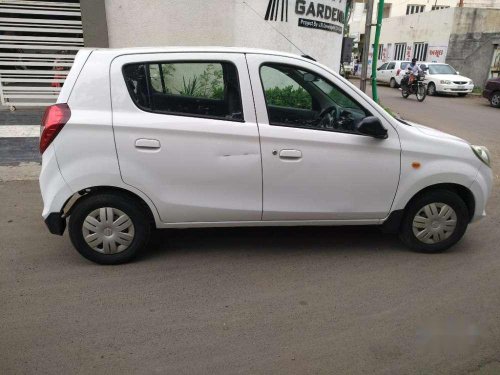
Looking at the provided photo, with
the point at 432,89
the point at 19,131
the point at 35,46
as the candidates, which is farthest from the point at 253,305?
the point at 432,89

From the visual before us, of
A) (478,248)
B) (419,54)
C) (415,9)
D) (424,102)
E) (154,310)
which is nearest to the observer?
(154,310)

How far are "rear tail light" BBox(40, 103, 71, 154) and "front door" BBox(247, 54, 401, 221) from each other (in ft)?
4.87

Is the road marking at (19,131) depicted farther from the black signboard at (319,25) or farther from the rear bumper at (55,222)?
the black signboard at (319,25)

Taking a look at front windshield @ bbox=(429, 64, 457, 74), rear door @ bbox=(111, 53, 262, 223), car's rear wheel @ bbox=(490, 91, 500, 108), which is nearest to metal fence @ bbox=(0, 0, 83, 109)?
rear door @ bbox=(111, 53, 262, 223)

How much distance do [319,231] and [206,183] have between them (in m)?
1.53

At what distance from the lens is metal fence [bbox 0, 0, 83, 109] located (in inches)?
368

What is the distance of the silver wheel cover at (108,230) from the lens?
3.57 metres

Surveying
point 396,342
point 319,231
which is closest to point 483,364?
point 396,342

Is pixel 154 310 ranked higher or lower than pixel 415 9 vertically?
lower

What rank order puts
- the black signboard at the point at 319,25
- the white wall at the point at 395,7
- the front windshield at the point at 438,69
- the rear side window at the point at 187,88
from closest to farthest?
1. the rear side window at the point at 187,88
2. the black signboard at the point at 319,25
3. the front windshield at the point at 438,69
4. the white wall at the point at 395,7

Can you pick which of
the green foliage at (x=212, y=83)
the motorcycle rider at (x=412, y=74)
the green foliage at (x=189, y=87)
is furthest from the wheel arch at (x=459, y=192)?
the motorcycle rider at (x=412, y=74)

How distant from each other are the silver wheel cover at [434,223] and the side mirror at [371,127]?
2.79ft

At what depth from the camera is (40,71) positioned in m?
9.61

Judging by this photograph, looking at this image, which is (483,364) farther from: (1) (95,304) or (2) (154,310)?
(1) (95,304)
